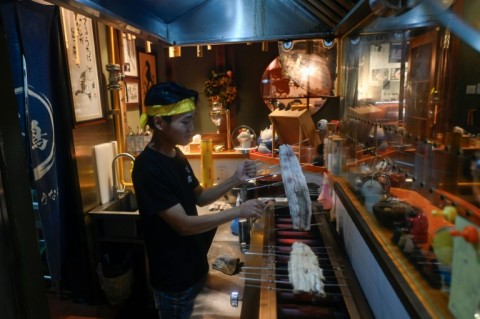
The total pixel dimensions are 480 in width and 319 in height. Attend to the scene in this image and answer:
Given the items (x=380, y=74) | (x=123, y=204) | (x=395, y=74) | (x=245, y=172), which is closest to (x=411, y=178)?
(x=395, y=74)

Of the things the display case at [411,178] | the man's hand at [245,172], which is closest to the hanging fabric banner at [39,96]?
the man's hand at [245,172]

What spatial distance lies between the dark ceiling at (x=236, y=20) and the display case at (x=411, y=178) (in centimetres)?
22

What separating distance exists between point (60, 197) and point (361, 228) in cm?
226

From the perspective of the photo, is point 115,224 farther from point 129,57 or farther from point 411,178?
point 411,178

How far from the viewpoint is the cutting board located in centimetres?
295

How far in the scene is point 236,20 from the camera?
1.90 m

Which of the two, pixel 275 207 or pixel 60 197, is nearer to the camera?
pixel 275 207

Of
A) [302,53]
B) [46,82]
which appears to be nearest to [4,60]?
[46,82]

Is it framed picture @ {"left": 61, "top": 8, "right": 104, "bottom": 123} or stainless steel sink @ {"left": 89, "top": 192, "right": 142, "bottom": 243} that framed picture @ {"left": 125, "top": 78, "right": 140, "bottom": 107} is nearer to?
framed picture @ {"left": 61, "top": 8, "right": 104, "bottom": 123}

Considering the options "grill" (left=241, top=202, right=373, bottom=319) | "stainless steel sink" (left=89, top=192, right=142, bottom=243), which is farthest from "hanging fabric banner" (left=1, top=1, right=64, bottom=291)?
"grill" (left=241, top=202, right=373, bottom=319)

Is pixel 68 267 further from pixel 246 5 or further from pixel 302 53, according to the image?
pixel 302 53

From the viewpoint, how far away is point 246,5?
6.12ft

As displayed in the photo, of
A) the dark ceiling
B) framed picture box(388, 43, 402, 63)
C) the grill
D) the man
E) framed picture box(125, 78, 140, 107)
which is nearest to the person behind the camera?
the grill

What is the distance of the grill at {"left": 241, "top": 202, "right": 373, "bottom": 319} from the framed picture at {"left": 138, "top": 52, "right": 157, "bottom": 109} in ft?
9.16
